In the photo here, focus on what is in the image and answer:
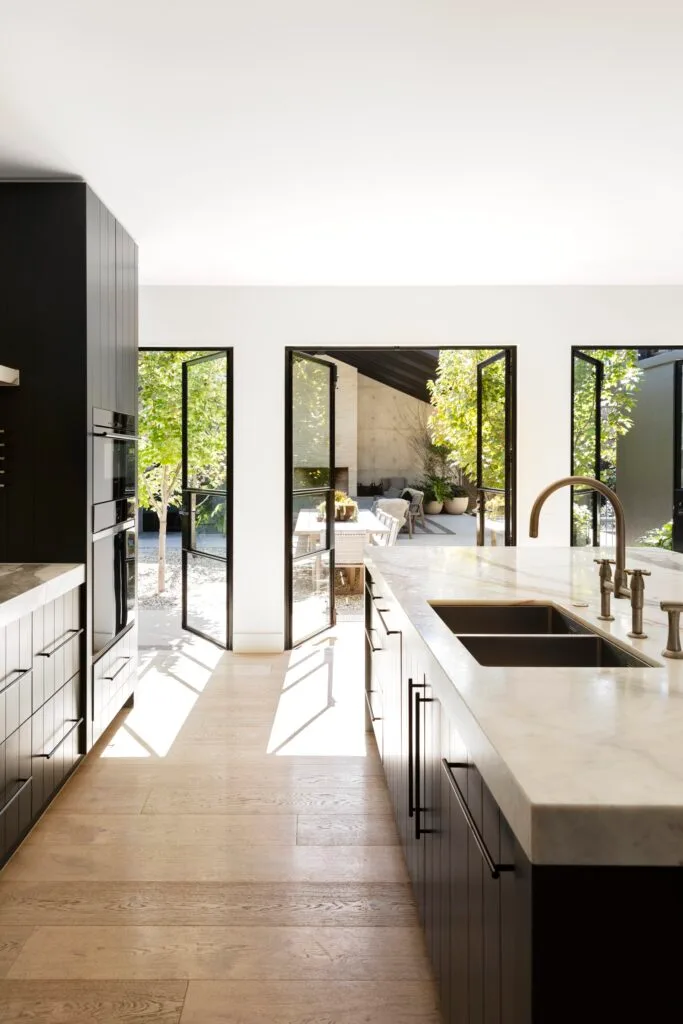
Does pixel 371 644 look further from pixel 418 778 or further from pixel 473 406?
pixel 473 406

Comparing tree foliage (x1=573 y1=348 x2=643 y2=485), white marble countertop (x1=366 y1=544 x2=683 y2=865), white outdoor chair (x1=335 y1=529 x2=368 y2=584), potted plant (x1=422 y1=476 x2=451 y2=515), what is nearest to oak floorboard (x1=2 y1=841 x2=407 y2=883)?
white marble countertop (x1=366 y1=544 x2=683 y2=865)

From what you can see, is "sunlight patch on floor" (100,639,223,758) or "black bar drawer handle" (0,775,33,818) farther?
"sunlight patch on floor" (100,639,223,758)

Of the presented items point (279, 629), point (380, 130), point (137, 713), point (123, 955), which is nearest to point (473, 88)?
point (380, 130)

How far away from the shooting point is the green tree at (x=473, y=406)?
5.26 meters

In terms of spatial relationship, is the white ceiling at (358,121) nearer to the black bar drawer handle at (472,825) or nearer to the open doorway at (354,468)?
the open doorway at (354,468)

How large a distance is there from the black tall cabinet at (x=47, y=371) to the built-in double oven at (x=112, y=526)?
121 millimetres

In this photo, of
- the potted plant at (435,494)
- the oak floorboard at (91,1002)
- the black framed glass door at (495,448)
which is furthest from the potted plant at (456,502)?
the oak floorboard at (91,1002)

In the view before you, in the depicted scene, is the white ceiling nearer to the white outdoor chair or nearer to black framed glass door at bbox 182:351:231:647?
black framed glass door at bbox 182:351:231:647

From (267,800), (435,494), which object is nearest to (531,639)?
(267,800)

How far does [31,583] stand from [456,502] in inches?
439

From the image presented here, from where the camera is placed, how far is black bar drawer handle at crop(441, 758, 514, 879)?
1.06 metres

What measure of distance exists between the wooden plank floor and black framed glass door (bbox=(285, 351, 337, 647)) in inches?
65.1

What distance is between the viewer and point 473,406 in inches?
253

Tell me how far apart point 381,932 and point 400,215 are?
3.19 metres
